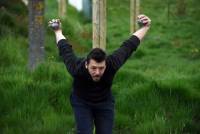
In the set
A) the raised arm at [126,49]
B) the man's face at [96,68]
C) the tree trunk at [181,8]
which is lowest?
the tree trunk at [181,8]

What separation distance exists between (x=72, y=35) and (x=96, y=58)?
846 cm

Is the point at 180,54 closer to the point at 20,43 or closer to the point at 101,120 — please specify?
the point at 20,43

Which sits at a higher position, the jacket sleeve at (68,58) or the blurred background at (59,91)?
the jacket sleeve at (68,58)

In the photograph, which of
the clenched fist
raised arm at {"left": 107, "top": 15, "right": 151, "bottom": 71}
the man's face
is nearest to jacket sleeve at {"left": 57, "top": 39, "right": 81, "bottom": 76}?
the man's face

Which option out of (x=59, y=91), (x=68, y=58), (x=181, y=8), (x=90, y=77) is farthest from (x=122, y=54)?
(x=181, y=8)

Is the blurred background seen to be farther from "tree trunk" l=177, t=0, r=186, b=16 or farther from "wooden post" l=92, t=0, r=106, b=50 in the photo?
"tree trunk" l=177, t=0, r=186, b=16

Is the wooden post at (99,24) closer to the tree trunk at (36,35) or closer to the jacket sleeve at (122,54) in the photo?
the tree trunk at (36,35)

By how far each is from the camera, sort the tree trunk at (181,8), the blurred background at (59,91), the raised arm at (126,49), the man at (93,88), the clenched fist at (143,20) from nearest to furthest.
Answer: the man at (93,88), the raised arm at (126,49), the clenched fist at (143,20), the blurred background at (59,91), the tree trunk at (181,8)

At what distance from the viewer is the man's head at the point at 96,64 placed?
5.98 meters

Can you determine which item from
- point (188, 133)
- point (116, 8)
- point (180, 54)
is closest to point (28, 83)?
point (188, 133)

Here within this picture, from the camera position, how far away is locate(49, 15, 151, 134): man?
619 cm

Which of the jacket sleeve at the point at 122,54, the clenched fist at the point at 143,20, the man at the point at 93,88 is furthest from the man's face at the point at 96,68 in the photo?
the clenched fist at the point at 143,20

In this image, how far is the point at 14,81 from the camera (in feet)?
29.4

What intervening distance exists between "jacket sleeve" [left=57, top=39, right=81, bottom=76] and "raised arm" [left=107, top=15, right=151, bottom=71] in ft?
1.19
